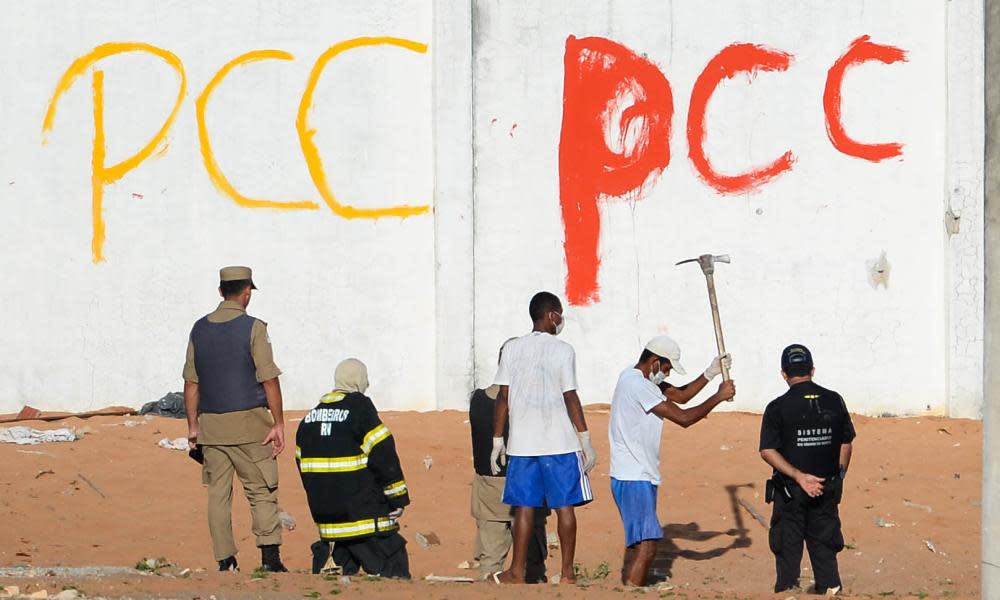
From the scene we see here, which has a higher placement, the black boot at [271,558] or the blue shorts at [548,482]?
the blue shorts at [548,482]

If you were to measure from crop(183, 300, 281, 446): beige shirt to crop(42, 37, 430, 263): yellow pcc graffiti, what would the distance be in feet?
17.1

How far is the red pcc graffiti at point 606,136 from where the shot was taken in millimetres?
12789

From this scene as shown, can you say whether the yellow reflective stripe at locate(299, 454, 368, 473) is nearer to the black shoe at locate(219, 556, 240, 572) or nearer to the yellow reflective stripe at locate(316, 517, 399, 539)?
the yellow reflective stripe at locate(316, 517, 399, 539)

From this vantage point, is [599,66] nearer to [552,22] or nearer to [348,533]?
[552,22]

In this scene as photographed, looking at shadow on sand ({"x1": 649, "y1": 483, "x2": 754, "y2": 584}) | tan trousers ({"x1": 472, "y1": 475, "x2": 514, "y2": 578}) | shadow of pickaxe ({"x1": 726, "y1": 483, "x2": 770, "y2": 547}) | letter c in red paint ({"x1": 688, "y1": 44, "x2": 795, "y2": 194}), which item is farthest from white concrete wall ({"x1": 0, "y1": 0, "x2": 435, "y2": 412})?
tan trousers ({"x1": 472, "y1": 475, "x2": 514, "y2": 578})

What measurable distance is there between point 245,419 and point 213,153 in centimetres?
573

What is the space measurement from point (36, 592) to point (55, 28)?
26.0 ft

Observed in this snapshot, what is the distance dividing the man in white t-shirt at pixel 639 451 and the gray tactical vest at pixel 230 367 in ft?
6.59

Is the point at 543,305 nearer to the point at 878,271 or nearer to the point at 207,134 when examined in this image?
the point at 878,271

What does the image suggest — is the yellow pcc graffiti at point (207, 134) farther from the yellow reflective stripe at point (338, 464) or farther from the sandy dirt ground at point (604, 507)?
the yellow reflective stripe at point (338, 464)

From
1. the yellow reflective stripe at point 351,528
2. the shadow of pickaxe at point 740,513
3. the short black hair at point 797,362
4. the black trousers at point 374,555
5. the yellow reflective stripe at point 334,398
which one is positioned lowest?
the shadow of pickaxe at point 740,513

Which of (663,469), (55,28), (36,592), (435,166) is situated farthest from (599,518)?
(55,28)

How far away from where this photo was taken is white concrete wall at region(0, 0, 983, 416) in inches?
496

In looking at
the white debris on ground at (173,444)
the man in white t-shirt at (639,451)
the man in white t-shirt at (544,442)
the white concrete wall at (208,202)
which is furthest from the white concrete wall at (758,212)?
the man in white t-shirt at (544,442)
